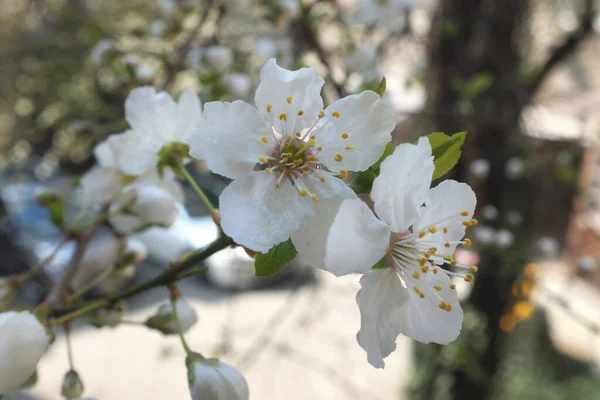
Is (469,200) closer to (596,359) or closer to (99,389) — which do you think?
(99,389)

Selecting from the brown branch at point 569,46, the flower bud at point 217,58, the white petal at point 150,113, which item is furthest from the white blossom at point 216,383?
the brown branch at point 569,46

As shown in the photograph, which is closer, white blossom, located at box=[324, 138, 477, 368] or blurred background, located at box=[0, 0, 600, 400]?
white blossom, located at box=[324, 138, 477, 368]

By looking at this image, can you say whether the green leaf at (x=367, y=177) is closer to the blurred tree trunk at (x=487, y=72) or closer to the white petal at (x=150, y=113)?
the white petal at (x=150, y=113)

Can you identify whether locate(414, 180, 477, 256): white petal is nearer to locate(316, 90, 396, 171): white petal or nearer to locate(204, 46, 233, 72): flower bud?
locate(316, 90, 396, 171): white petal

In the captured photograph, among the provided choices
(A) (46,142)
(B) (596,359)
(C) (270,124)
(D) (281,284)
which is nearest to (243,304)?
(D) (281,284)

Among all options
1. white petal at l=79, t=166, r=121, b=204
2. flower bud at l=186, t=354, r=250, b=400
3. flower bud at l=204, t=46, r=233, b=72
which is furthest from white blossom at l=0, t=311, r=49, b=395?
flower bud at l=204, t=46, r=233, b=72

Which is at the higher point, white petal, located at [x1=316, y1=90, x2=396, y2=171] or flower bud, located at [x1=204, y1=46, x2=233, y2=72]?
white petal, located at [x1=316, y1=90, x2=396, y2=171]

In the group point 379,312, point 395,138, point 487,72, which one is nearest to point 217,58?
point 395,138
